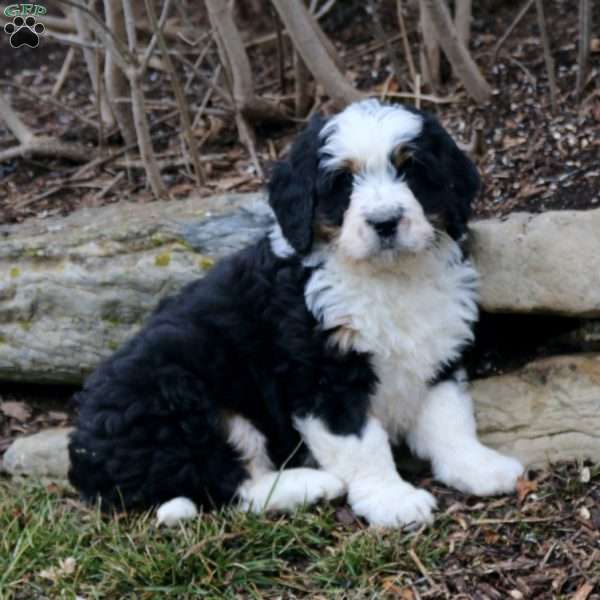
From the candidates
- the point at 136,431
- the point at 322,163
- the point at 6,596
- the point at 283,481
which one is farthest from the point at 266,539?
the point at 322,163

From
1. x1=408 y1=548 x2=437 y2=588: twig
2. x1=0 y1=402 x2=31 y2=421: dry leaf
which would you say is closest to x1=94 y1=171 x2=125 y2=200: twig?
x1=0 y1=402 x2=31 y2=421: dry leaf

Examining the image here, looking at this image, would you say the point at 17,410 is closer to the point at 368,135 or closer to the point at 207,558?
the point at 207,558

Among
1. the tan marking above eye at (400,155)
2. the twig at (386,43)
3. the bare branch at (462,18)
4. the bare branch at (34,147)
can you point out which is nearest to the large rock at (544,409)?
the tan marking above eye at (400,155)

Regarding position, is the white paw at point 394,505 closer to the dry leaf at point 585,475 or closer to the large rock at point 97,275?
the dry leaf at point 585,475

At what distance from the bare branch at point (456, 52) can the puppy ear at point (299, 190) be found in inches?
73.9

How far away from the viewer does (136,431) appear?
4762 mm

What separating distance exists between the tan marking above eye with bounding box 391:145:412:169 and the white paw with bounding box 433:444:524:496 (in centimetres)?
123

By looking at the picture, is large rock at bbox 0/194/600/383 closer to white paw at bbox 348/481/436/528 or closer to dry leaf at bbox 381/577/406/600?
white paw at bbox 348/481/436/528

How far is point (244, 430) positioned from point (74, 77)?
5.06 metres

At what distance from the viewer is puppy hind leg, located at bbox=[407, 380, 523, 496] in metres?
4.71

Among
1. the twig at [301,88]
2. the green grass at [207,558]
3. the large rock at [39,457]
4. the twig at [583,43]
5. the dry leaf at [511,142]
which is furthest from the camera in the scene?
the twig at [301,88]

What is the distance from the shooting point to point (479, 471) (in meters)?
4.73

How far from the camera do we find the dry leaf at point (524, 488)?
4.66 metres

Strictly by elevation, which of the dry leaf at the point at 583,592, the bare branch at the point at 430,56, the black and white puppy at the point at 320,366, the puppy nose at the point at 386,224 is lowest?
the dry leaf at the point at 583,592
